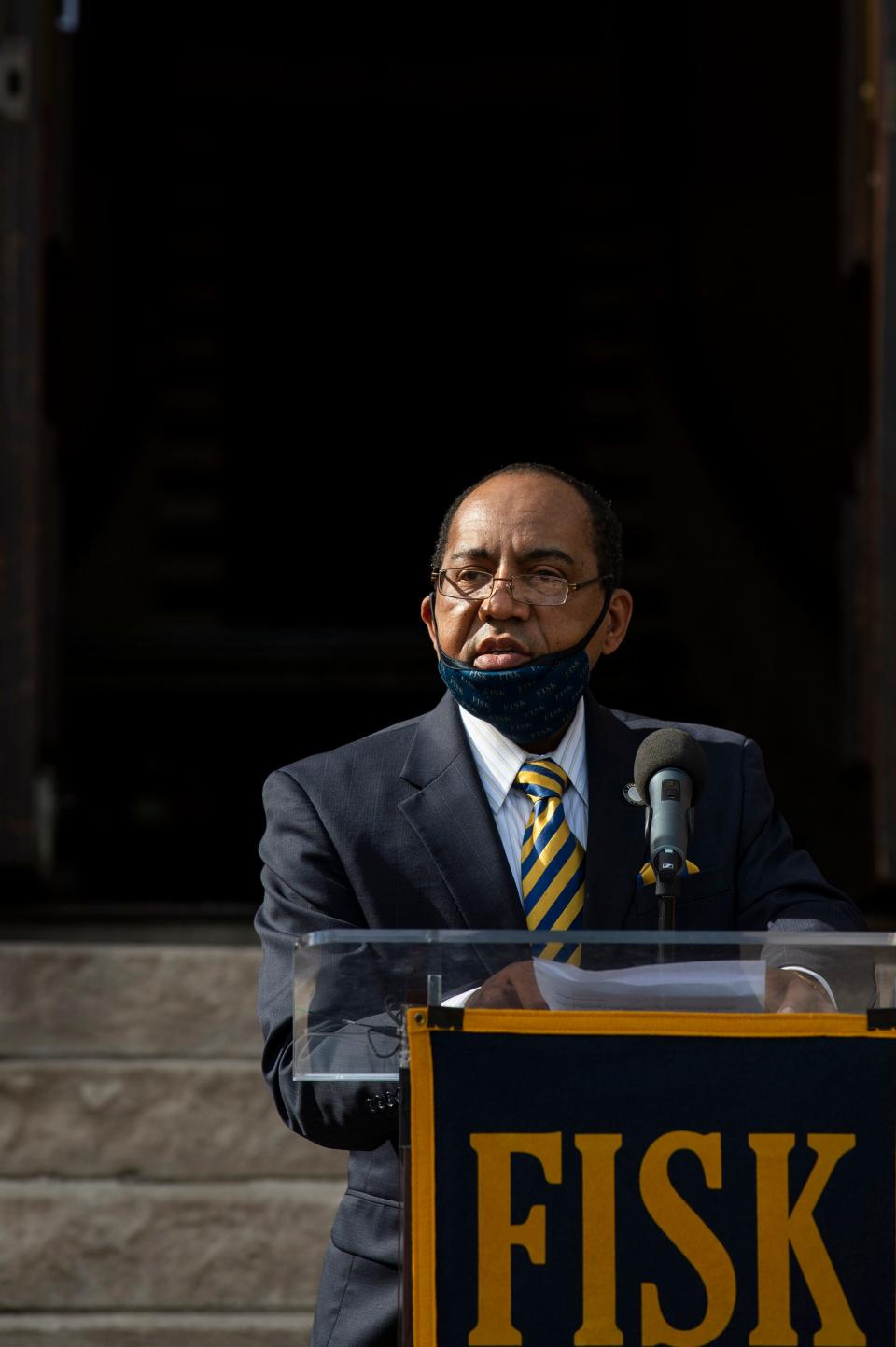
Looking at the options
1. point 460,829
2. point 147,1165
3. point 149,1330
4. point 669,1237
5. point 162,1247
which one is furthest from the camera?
point 147,1165

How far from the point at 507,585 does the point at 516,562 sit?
0.04 metres

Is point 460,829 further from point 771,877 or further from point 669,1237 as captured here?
point 669,1237

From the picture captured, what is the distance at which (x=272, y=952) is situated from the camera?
1.95 m

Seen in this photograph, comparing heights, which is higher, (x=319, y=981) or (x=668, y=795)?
(x=668, y=795)

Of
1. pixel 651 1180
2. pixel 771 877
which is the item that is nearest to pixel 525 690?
pixel 771 877

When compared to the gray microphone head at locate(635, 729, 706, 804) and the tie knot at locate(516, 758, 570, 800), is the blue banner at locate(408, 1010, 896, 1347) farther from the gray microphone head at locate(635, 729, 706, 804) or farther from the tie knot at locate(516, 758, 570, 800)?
the tie knot at locate(516, 758, 570, 800)

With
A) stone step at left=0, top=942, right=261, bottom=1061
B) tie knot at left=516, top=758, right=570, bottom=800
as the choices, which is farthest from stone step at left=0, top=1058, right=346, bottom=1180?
tie knot at left=516, top=758, right=570, bottom=800

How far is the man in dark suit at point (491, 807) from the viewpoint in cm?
204

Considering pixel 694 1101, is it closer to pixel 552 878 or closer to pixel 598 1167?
pixel 598 1167

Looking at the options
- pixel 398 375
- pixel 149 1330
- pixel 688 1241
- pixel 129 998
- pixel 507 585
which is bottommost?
pixel 149 1330

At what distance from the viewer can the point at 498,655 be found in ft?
6.84

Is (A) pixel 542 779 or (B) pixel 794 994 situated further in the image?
(A) pixel 542 779

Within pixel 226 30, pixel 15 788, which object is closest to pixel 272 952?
pixel 15 788

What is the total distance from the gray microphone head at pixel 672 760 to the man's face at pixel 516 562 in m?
0.35
